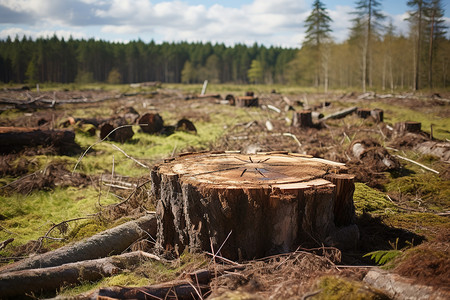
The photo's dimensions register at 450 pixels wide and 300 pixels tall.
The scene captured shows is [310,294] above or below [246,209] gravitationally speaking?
below

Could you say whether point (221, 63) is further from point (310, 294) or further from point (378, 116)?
point (310, 294)

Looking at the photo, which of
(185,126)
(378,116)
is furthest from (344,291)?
(378,116)

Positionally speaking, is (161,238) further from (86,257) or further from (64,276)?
(64,276)

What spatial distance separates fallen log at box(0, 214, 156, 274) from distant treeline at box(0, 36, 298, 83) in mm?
35099

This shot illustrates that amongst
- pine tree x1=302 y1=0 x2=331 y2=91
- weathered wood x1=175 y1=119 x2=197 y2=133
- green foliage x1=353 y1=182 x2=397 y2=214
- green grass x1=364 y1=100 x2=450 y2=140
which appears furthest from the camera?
pine tree x1=302 y1=0 x2=331 y2=91

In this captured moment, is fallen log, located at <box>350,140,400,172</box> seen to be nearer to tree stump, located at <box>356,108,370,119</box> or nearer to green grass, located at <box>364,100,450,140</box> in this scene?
green grass, located at <box>364,100,450,140</box>

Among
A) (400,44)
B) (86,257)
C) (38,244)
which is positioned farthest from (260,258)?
(400,44)

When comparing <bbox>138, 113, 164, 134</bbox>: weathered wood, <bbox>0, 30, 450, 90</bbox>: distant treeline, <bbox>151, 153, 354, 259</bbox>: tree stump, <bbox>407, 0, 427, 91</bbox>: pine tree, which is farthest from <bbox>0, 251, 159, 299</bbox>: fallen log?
<bbox>407, 0, 427, 91</bbox>: pine tree

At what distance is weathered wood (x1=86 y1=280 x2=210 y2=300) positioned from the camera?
2160 millimetres

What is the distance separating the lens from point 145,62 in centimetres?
7675

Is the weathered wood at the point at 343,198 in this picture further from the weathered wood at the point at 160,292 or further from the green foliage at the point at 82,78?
the green foliage at the point at 82,78

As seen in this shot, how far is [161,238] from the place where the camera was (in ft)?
11.1

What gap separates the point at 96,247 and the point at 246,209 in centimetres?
163

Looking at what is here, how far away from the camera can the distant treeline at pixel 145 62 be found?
47841 millimetres
